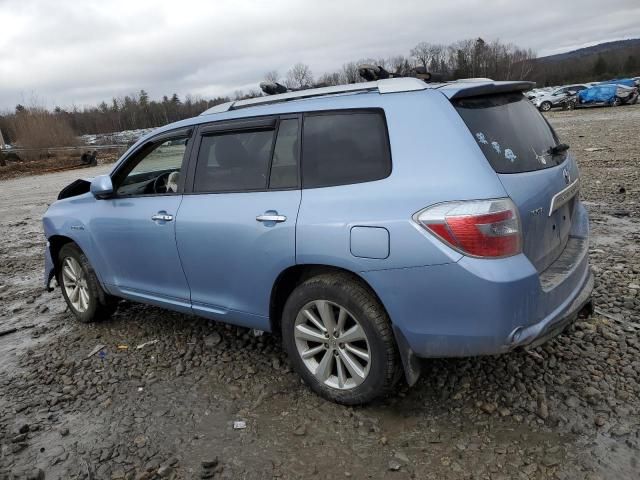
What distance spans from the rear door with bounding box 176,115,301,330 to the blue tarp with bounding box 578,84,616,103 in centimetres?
3807

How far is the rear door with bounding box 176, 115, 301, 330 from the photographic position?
3.19 metres

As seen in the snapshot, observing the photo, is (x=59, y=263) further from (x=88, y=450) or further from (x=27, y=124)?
(x=27, y=124)

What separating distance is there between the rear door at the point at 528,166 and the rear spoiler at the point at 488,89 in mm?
27

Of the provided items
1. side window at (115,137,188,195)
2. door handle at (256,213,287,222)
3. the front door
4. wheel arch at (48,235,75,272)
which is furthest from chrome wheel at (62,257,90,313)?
door handle at (256,213,287,222)

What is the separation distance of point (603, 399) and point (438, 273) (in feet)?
4.46

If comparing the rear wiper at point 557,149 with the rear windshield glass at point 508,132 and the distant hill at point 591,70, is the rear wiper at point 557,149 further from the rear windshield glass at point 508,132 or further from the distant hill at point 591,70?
the distant hill at point 591,70

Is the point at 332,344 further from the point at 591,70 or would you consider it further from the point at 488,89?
the point at 591,70

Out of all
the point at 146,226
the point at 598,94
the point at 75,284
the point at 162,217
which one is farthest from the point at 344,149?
the point at 598,94

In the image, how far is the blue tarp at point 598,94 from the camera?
3500cm

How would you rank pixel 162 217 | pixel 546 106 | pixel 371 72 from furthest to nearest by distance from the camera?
pixel 546 106, pixel 162 217, pixel 371 72

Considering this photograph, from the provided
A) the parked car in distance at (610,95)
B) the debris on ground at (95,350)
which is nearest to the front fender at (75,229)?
the debris on ground at (95,350)

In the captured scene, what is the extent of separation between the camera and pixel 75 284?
5.00m

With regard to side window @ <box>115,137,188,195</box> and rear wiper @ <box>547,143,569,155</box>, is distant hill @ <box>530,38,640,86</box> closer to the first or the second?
rear wiper @ <box>547,143,569,155</box>

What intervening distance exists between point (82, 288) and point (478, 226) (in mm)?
3847
